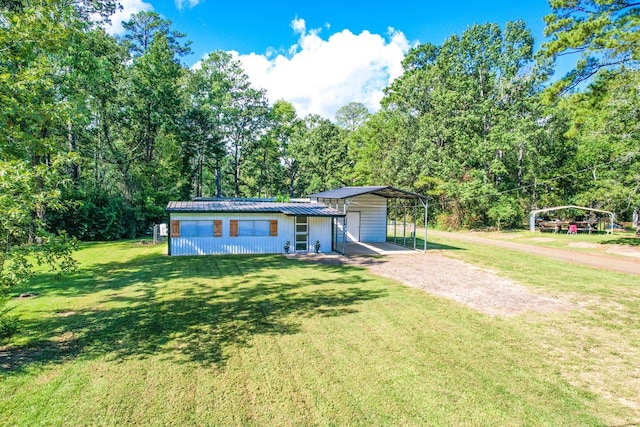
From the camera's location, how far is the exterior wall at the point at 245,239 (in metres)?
15.0

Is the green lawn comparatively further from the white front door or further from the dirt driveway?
the white front door

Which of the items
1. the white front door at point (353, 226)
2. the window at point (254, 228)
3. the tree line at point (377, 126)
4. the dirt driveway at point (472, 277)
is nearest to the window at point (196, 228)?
the window at point (254, 228)

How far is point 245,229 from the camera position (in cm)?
1574

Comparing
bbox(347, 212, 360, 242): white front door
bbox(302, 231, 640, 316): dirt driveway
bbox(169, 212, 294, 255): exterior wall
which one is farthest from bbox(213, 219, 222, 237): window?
bbox(347, 212, 360, 242): white front door

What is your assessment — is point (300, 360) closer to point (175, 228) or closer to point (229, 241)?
point (229, 241)

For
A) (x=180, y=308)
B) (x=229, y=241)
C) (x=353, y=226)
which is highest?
(x=353, y=226)

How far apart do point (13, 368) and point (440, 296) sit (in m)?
8.65

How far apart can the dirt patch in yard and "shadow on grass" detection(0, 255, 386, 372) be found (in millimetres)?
1633

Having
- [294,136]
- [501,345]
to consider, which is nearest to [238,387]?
[501,345]

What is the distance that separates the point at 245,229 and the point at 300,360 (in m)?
11.0

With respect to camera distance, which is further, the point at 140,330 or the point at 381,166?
the point at 381,166

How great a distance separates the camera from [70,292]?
29.1ft

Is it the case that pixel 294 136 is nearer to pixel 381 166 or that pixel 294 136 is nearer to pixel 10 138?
pixel 381 166

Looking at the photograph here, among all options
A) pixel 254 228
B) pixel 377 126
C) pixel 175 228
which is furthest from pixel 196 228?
pixel 377 126
